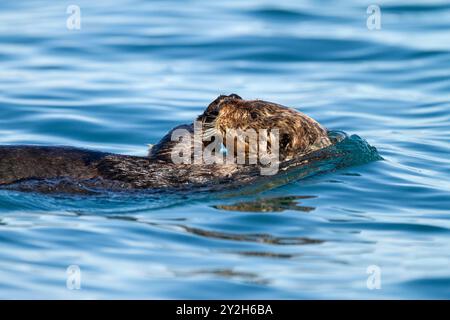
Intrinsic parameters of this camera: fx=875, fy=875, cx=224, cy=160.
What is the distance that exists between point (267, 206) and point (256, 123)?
82 centimetres

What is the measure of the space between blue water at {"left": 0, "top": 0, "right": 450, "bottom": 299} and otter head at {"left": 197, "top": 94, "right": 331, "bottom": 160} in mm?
357

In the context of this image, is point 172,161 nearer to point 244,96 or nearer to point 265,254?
point 265,254

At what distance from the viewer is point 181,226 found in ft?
21.8

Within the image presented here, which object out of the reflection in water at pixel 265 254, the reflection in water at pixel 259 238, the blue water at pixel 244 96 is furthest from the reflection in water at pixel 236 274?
the reflection in water at pixel 259 238

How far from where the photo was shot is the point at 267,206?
7062mm

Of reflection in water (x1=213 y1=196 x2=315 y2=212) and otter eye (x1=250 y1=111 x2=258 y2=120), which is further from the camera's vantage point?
otter eye (x1=250 y1=111 x2=258 y2=120)

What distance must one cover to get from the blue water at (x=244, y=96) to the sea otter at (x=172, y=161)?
0.54 feet

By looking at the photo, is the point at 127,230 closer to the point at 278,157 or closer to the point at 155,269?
the point at 155,269

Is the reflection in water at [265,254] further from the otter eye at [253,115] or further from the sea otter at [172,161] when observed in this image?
the otter eye at [253,115]

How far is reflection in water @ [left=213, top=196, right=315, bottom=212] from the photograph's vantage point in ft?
23.0

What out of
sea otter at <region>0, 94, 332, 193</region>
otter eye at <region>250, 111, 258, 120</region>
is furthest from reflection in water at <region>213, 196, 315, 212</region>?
otter eye at <region>250, 111, 258, 120</region>

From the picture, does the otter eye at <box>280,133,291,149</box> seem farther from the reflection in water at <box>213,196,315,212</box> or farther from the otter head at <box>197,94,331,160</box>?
the reflection in water at <box>213,196,315,212</box>

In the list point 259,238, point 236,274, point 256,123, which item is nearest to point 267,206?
point 259,238

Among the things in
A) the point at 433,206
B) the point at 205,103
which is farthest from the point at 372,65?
the point at 433,206
